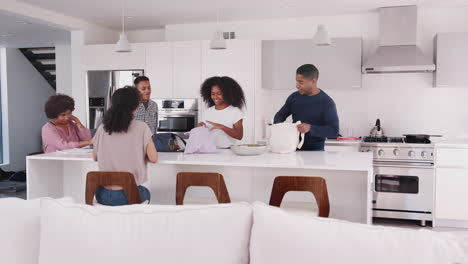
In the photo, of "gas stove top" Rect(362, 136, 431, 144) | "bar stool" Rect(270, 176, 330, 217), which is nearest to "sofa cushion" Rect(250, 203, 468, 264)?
"bar stool" Rect(270, 176, 330, 217)

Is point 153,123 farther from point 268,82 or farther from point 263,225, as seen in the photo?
point 263,225

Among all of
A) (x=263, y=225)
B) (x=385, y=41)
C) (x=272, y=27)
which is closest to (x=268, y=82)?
(x=272, y=27)

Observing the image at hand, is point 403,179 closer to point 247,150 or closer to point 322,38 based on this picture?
point 322,38

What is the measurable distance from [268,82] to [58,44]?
14.2 ft

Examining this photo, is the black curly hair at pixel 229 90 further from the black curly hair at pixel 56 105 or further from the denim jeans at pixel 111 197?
the denim jeans at pixel 111 197

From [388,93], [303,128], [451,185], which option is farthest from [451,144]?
[303,128]

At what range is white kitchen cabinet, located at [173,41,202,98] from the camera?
5.63 metres

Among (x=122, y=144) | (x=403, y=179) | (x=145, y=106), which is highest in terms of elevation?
(x=145, y=106)

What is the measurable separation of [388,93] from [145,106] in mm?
3073

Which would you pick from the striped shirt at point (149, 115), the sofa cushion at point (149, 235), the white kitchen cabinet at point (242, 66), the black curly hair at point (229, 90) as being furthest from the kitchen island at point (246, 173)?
the white kitchen cabinet at point (242, 66)

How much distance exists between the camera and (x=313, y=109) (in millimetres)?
3641

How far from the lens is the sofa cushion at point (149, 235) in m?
1.48

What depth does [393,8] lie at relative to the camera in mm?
5074

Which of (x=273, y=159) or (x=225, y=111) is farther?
(x=225, y=111)
